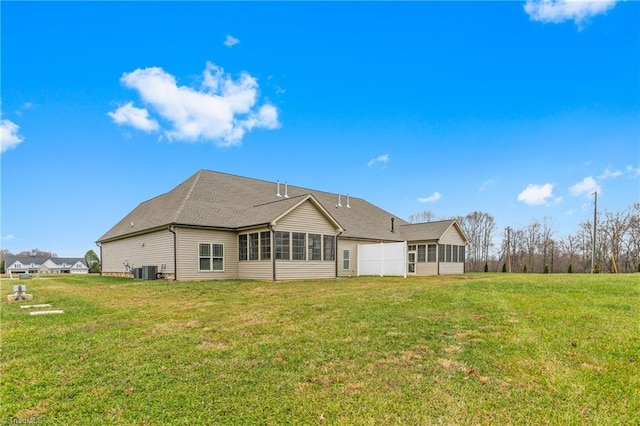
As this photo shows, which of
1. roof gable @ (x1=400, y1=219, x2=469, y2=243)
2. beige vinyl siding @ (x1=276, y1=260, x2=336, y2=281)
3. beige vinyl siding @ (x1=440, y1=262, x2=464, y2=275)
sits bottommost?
beige vinyl siding @ (x1=440, y1=262, x2=464, y2=275)

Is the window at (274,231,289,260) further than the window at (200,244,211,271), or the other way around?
the window at (200,244,211,271)

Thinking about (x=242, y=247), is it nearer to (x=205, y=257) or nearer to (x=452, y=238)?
(x=205, y=257)

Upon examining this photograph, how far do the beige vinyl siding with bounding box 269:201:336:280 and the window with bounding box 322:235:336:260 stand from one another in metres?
0.23

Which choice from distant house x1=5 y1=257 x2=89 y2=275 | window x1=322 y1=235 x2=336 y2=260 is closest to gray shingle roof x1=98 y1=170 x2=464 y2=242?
window x1=322 y1=235 x2=336 y2=260

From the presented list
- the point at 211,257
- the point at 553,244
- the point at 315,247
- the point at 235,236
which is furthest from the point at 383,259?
the point at 553,244

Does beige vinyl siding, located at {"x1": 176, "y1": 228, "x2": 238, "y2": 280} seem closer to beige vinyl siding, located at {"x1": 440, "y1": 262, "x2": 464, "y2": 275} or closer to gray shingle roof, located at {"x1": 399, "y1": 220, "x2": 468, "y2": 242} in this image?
gray shingle roof, located at {"x1": 399, "y1": 220, "x2": 468, "y2": 242}

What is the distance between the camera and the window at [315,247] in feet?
62.0

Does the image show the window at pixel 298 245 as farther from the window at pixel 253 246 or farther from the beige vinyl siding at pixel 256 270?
the window at pixel 253 246

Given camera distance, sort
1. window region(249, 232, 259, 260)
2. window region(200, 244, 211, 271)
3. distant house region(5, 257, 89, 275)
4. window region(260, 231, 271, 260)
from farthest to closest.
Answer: distant house region(5, 257, 89, 275)
window region(249, 232, 259, 260)
window region(200, 244, 211, 271)
window region(260, 231, 271, 260)

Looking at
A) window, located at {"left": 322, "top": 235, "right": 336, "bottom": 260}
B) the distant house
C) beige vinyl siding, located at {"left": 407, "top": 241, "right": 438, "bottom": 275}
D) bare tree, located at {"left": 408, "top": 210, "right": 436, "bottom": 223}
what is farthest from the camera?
the distant house

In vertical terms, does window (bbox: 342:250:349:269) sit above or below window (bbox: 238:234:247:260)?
below

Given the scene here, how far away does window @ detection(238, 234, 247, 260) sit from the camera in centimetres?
1880

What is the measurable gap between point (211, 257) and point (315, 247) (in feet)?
17.9

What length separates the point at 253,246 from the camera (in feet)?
60.1
